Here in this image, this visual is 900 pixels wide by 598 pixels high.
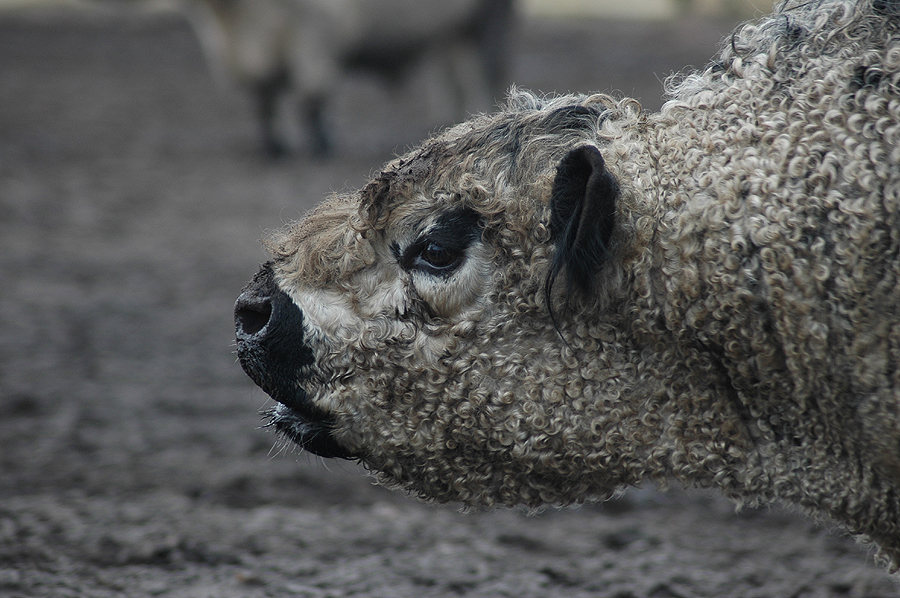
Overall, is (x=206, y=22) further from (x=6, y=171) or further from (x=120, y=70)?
(x=120, y=70)

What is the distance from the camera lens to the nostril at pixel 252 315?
2.66 metres

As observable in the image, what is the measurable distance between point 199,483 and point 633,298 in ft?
9.72

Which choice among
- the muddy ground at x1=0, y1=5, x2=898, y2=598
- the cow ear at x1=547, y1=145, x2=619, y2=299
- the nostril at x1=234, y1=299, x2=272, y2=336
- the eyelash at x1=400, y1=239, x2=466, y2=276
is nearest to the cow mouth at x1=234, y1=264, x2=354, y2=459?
the nostril at x1=234, y1=299, x2=272, y2=336

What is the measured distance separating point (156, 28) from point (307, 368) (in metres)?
19.8

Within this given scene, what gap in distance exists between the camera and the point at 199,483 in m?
4.68

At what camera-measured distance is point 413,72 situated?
12.8 meters

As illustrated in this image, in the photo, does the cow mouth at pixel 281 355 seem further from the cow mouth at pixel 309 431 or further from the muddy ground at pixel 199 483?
the muddy ground at pixel 199 483

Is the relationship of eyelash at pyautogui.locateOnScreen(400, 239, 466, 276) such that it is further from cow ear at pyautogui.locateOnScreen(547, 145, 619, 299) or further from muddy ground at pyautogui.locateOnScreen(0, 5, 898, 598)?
muddy ground at pyautogui.locateOnScreen(0, 5, 898, 598)

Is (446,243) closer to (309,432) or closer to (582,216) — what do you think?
(582,216)

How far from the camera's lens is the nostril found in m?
2.66

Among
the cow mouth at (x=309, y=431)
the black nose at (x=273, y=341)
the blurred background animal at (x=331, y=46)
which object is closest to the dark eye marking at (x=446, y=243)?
the black nose at (x=273, y=341)

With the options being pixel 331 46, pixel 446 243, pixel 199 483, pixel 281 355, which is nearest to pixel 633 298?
pixel 446 243

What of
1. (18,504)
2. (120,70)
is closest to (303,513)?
(18,504)

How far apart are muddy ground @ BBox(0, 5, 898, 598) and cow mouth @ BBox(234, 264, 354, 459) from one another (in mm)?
569
